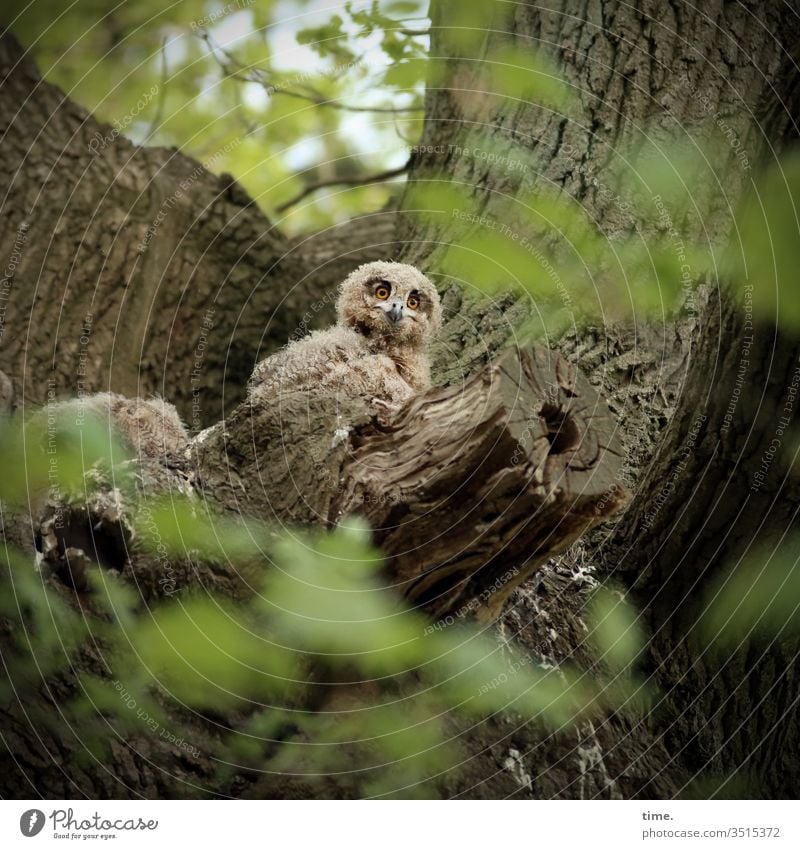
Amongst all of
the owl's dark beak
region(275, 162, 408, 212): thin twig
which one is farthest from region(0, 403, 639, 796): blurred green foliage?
region(275, 162, 408, 212): thin twig

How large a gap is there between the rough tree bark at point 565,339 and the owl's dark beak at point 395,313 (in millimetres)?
240

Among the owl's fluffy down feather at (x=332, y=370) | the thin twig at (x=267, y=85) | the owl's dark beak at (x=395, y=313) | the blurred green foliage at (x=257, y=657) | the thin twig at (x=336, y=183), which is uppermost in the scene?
the thin twig at (x=267, y=85)

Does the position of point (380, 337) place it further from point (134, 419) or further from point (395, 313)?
point (134, 419)

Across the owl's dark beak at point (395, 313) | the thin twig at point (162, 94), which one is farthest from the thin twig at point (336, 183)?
the owl's dark beak at point (395, 313)

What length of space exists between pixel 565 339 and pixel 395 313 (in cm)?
64

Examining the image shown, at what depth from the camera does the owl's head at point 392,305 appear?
3312 mm

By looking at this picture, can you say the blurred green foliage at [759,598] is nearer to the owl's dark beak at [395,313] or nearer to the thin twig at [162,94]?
the owl's dark beak at [395,313]

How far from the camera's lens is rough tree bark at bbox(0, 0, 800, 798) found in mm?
2330

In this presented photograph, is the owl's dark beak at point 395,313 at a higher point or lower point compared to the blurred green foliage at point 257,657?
higher

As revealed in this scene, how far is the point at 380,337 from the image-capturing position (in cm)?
338

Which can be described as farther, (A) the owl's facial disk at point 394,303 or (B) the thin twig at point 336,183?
(B) the thin twig at point 336,183

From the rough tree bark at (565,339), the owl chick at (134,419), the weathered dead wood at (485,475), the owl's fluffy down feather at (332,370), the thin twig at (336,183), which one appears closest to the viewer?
the weathered dead wood at (485,475)
